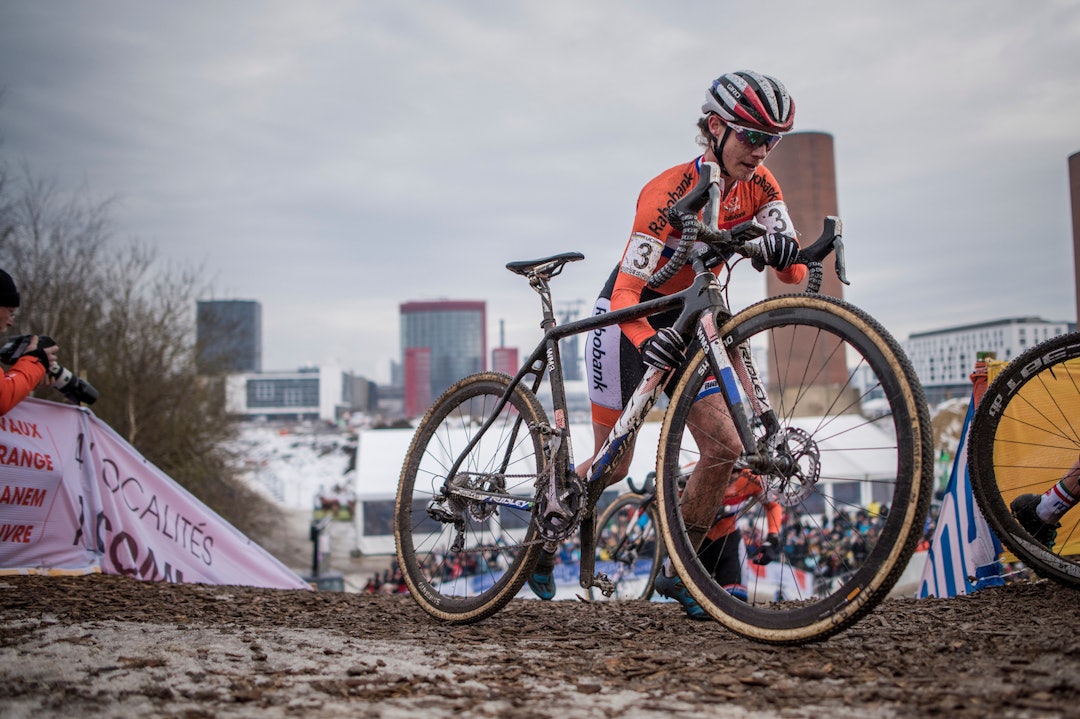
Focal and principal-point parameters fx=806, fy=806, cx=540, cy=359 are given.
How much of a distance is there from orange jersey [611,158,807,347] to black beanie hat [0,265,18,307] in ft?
11.9

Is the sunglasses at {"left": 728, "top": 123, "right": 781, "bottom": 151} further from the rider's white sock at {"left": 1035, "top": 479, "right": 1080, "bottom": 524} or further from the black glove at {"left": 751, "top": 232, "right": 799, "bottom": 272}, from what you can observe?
the rider's white sock at {"left": 1035, "top": 479, "right": 1080, "bottom": 524}

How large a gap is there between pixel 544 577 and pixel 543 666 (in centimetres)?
144

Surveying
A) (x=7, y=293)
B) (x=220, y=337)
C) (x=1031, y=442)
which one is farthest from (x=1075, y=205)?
(x=220, y=337)

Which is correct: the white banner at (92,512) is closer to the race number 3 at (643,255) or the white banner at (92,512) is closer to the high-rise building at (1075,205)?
the race number 3 at (643,255)

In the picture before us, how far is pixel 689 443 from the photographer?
366 cm

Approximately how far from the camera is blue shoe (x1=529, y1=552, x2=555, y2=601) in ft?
13.2

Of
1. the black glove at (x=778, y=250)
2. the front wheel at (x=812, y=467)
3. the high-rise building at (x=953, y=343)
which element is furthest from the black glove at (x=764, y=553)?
the high-rise building at (x=953, y=343)

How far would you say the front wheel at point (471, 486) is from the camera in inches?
148

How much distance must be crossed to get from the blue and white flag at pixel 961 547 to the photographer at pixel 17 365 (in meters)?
5.48

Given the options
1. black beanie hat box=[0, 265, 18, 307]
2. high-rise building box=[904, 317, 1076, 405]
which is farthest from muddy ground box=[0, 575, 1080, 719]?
high-rise building box=[904, 317, 1076, 405]

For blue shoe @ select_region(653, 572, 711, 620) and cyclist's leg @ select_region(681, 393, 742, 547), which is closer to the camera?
cyclist's leg @ select_region(681, 393, 742, 547)

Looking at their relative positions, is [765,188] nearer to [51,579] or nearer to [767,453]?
[767,453]

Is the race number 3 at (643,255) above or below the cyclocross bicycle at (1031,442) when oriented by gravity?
above

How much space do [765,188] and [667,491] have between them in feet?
5.37
